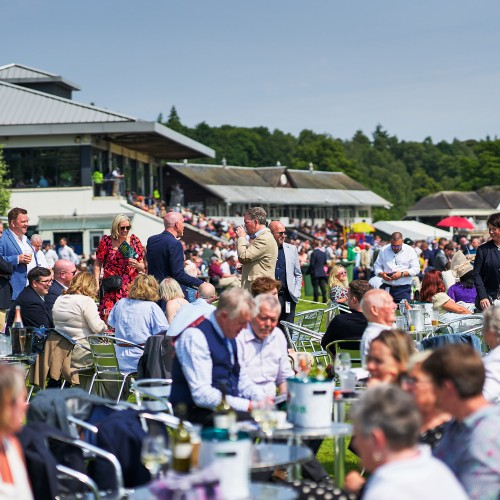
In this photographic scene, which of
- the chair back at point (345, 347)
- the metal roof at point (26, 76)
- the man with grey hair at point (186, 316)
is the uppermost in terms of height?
the metal roof at point (26, 76)

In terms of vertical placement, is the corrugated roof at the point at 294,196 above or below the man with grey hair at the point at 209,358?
above

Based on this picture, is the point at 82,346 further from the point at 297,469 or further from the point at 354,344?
the point at 297,469

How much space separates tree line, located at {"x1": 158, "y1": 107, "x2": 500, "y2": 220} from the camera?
114 meters

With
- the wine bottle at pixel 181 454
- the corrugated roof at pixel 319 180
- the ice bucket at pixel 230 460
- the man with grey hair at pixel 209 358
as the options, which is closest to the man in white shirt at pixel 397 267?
the man with grey hair at pixel 209 358

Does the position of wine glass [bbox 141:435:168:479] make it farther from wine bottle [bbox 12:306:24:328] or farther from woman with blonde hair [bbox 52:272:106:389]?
woman with blonde hair [bbox 52:272:106:389]

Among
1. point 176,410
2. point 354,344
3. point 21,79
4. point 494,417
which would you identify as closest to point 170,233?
point 354,344

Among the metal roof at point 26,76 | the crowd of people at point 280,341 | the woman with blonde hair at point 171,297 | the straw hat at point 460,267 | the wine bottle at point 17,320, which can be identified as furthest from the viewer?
the metal roof at point 26,76

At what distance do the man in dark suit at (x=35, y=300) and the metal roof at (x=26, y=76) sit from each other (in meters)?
40.3

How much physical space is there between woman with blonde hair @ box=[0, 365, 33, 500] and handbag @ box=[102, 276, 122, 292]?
262 inches

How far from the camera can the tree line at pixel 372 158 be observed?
375 feet

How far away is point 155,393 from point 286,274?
5758mm

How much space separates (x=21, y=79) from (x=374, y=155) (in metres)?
110

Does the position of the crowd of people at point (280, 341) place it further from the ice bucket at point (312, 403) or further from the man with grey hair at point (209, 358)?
the ice bucket at point (312, 403)

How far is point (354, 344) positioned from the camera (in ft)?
24.6
